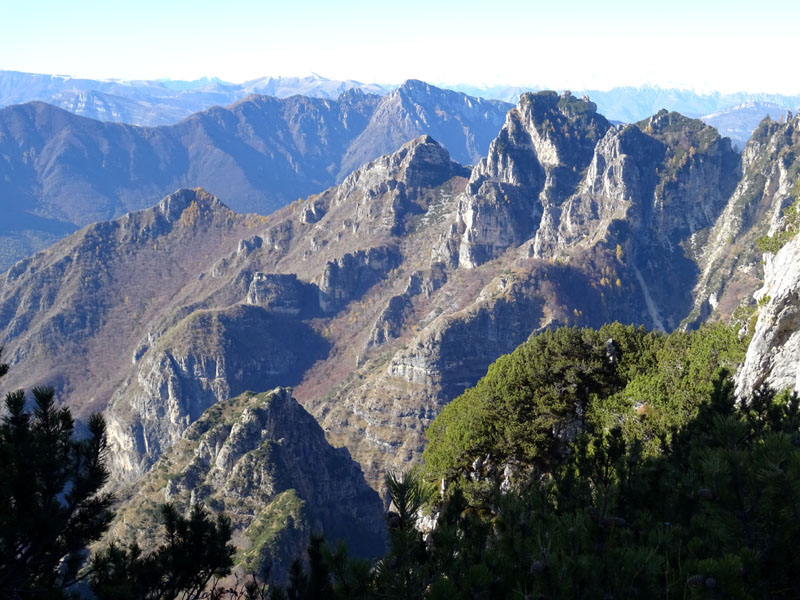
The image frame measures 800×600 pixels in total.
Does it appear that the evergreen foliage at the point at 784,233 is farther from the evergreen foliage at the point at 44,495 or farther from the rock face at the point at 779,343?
the evergreen foliage at the point at 44,495

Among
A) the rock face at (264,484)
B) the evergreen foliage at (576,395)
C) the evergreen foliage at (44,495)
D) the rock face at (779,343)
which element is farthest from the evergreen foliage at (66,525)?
the rock face at (264,484)

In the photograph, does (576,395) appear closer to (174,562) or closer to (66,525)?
(174,562)

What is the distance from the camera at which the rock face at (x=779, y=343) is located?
120ft

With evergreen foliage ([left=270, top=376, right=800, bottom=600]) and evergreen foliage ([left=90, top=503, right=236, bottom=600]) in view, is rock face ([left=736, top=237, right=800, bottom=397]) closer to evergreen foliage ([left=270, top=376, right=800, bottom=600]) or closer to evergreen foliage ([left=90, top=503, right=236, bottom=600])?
evergreen foliage ([left=270, top=376, right=800, bottom=600])

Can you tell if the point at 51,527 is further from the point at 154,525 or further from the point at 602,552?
the point at 154,525

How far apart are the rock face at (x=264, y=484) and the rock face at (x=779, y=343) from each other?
82.1m

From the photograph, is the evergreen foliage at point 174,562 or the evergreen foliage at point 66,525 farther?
the evergreen foliage at point 174,562

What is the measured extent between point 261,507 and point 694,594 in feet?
381

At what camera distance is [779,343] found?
123ft

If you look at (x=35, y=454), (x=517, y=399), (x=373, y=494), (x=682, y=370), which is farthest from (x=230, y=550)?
(x=373, y=494)

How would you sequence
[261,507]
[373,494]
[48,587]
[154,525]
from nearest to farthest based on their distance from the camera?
[48,587], [154,525], [261,507], [373,494]

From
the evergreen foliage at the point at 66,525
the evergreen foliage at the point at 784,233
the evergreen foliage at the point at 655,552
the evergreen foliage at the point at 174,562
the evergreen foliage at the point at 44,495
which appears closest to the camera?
the evergreen foliage at the point at 655,552

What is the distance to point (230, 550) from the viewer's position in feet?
70.3

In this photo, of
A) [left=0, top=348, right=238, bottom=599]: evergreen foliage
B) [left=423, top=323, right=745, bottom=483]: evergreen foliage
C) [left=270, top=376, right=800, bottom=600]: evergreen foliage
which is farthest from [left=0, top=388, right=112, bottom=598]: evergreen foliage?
[left=423, top=323, right=745, bottom=483]: evergreen foliage
